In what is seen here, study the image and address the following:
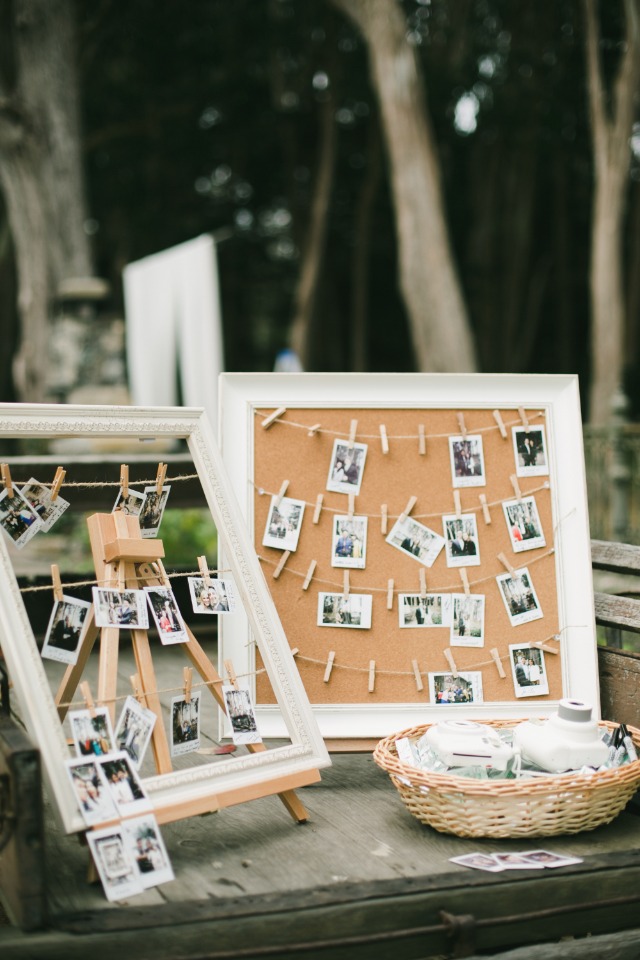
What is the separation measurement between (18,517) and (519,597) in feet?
4.29

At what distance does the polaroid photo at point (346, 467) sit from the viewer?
2.63 meters

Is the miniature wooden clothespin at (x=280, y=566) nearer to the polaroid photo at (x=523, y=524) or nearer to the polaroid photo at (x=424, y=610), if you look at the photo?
the polaroid photo at (x=424, y=610)

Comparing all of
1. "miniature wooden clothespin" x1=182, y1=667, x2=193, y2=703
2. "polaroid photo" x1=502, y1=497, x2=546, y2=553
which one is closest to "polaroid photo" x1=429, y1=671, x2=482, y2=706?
"polaroid photo" x1=502, y1=497, x2=546, y2=553

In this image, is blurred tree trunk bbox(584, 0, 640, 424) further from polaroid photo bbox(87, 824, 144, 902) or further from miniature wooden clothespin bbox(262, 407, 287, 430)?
polaroid photo bbox(87, 824, 144, 902)

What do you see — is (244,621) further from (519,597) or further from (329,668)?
(519,597)

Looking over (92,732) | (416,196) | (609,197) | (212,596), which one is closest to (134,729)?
(92,732)

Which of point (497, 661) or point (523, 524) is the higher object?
point (523, 524)

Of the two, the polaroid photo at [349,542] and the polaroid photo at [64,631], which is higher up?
the polaroid photo at [349,542]

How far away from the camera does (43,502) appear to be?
7.10 feet

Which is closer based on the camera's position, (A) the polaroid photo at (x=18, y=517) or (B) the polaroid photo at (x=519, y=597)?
(A) the polaroid photo at (x=18, y=517)

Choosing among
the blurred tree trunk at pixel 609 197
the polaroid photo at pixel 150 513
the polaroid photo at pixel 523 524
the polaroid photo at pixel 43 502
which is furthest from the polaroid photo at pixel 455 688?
the blurred tree trunk at pixel 609 197

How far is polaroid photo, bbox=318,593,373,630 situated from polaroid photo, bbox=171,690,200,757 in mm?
515

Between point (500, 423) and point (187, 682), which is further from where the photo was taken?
point (500, 423)

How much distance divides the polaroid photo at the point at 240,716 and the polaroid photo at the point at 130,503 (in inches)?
18.2
